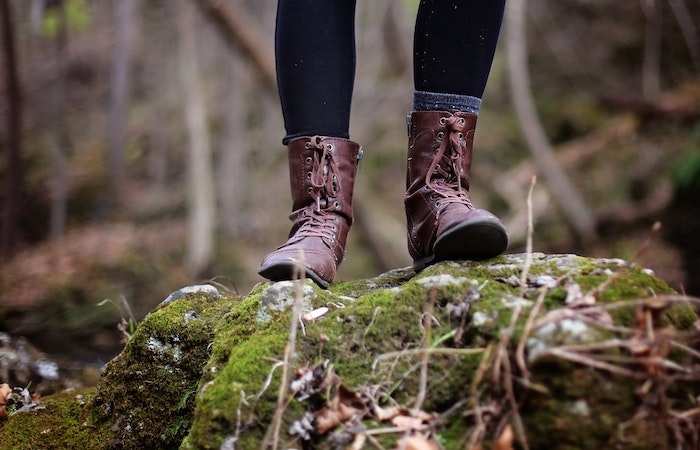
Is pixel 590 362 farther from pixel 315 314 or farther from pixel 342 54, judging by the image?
pixel 342 54

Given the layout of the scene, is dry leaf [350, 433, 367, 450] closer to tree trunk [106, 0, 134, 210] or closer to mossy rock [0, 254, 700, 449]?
mossy rock [0, 254, 700, 449]

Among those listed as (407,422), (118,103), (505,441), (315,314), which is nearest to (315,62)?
(315,314)

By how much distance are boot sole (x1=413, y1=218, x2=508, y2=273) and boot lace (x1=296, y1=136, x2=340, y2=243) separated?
14.2 inches

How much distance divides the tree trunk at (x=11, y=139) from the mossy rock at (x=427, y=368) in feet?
16.6

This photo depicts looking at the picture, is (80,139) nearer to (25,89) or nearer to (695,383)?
(25,89)

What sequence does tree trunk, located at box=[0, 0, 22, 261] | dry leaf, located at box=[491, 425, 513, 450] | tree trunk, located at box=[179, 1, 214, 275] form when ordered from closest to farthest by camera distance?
dry leaf, located at box=[491, 425, 513, 450], tree trunk, located at box=[0, 0, 22, 261], tree trunk, located at box=[179, 1, 214, 275]

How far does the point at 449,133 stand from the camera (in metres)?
1.77

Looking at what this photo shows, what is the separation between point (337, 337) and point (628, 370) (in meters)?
0.67

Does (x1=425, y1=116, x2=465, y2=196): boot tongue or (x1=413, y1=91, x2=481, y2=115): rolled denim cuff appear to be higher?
(x1=413, y1=91, x2=481, y2=115): rolled denim cuff

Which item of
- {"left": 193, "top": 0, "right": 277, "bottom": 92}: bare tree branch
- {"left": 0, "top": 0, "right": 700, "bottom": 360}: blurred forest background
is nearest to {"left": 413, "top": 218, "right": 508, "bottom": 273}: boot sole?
{"left": 0, "top": 0, "right": 700, "bottom": 360}: blurred forest background

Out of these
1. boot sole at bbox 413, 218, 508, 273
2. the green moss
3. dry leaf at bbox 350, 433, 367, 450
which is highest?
boot sole at bbox 413, 218, 508, 273

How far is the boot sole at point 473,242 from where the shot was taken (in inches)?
62.0

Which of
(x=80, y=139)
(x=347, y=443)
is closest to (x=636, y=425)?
(x=347, y=443)

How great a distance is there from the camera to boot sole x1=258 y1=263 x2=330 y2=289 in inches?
66.1
